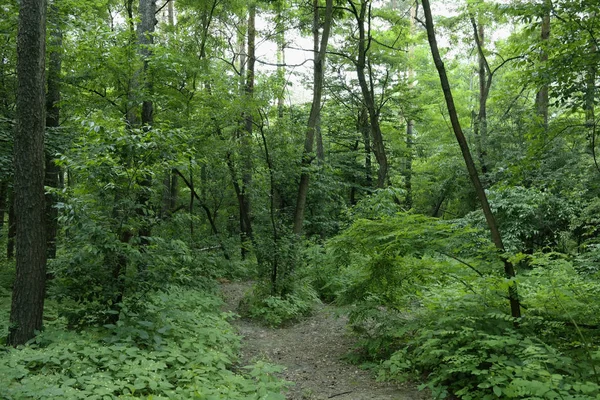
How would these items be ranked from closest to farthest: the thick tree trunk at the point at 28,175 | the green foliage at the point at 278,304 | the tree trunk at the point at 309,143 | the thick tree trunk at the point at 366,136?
the thick tree trunk at the point at 28,175 → the green foliage at the point at 278,304 → the tree trunk at the point at 309,143 → the thick tree trunk at the point at 366,136

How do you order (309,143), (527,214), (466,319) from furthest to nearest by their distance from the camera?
(527,214) → (309,143) → (466,319)

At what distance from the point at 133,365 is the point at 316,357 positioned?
9.86 feet

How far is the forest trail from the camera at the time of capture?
4770 millimetres

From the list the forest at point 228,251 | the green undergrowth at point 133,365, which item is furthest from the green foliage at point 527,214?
the green undergrowth at point 133,365

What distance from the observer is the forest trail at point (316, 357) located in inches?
188

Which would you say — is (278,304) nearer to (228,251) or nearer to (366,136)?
(228,251)

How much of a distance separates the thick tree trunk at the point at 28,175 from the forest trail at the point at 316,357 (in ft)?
9.53

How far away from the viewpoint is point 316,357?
6.25m

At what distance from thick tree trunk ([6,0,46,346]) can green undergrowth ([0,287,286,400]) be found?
36 centimetres

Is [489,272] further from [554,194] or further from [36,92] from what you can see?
[554,194]

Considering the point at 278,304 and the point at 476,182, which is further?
the point at 278,304

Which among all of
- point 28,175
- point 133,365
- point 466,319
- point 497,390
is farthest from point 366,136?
point 133,365

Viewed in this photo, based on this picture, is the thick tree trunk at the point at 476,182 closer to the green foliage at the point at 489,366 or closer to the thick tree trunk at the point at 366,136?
the green foliage at the point at 489,366

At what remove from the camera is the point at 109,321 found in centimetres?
525
